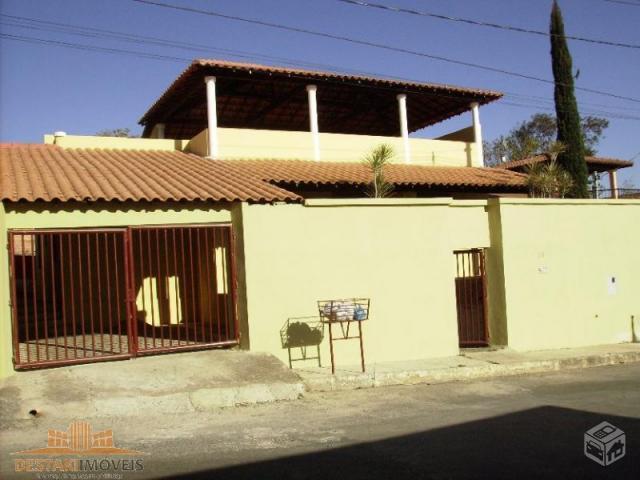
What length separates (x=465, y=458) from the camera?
17.4 feet

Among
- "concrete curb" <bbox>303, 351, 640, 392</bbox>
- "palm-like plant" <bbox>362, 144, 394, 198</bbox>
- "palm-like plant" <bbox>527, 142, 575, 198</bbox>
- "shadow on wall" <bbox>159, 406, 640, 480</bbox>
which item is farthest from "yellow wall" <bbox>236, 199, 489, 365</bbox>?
"palm-like plant" <bbox>527, 142, 575, 198</bbox>

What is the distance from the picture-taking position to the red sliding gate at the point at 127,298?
846 centimetres

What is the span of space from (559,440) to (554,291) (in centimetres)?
670

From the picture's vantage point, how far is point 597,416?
22.6 ft

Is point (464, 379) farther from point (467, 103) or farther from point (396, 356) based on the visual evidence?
point (467, 103)

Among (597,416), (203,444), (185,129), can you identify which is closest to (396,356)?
(597,416)

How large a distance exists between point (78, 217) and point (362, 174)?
24.4 ft

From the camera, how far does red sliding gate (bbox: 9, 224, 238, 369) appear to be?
333 inches

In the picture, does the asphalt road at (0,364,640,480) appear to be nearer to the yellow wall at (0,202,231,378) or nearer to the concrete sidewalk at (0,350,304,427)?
the concrete sidewalk at (0,350,304,427)

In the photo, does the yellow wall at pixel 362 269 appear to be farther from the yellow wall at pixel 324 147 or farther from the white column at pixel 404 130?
the white column at pixel 404 130

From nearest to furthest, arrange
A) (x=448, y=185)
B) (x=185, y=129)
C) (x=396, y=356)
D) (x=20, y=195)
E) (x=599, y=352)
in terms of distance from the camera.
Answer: (x=20, y=195) < (x=396, y=356) < (x=599, y=352) < (x=448, y=185) < (x=185, y=129)

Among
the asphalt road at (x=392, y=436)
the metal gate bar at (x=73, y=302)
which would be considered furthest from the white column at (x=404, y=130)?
the asphalt road at (x=392, y=436)

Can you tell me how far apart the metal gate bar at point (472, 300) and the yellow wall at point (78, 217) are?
5324 mm

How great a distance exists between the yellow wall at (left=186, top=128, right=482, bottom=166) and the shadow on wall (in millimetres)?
10188
